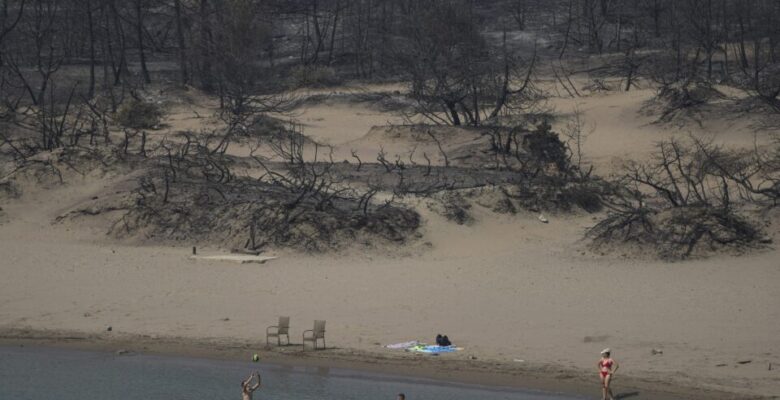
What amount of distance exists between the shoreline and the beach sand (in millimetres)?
28

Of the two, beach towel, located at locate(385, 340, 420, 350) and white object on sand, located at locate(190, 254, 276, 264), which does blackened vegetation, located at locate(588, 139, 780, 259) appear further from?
white object on sand, located at locate(190, 254, 276, 264)

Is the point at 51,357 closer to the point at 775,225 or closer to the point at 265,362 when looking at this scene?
the point at 265,362

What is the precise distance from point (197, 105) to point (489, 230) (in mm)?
14804

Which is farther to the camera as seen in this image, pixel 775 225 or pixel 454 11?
pixel 454 11

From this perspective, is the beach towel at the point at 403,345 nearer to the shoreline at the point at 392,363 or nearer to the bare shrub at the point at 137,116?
the shoreline at the point at 392,363

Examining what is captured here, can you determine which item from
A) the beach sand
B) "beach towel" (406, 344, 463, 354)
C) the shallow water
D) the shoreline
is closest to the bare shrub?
the beach sand

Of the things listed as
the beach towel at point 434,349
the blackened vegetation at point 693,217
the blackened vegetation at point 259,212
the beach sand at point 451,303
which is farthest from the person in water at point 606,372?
the blackened vegetation at point 259,212

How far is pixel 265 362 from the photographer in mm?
17750

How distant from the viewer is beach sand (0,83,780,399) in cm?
1669

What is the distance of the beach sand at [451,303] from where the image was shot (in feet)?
54.7

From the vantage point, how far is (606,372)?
15203 mm

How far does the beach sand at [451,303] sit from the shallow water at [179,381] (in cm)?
33

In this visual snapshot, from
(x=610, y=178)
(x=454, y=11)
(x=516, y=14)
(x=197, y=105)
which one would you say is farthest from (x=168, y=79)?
(x=610, y=178)

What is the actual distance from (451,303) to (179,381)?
4.50 m
